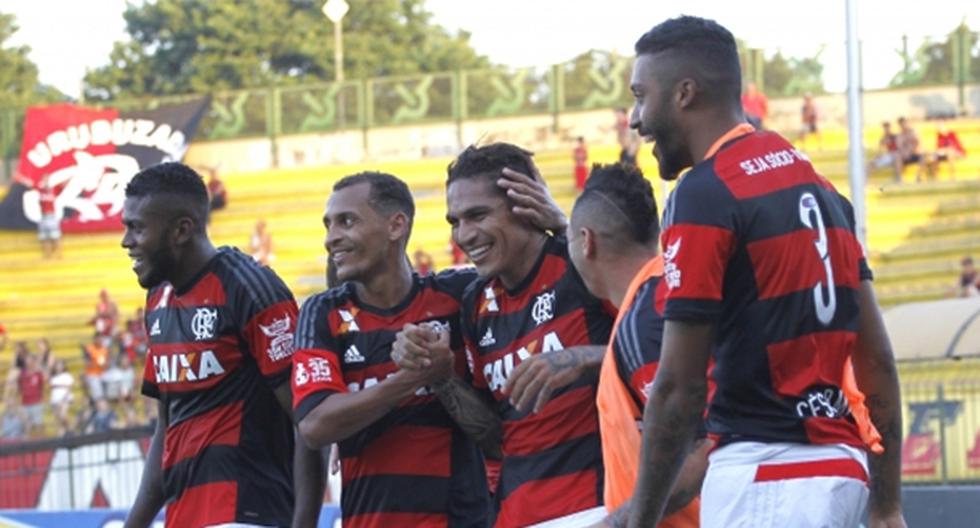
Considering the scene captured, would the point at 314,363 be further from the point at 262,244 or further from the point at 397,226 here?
the point at 262,244

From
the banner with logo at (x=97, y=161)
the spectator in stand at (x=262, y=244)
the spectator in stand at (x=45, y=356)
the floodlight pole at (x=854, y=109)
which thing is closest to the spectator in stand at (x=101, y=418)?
the spectator in stand at (x=45, y=356)

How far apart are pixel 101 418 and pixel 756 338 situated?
20.6 m

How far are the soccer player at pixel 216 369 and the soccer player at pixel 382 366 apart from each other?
1.17 ft

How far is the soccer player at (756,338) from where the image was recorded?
4.54 m

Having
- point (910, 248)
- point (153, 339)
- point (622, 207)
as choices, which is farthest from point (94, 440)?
point (910, 248)

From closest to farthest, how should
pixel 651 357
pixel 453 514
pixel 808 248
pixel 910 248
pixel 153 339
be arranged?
1. pixel 808 248
2. pixel 651 357
3. pixel 453 514
4. pixel 153 339
5. pixel 910 248

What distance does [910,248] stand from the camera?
99.6 feet

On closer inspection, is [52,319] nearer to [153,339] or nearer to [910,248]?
[910,248]

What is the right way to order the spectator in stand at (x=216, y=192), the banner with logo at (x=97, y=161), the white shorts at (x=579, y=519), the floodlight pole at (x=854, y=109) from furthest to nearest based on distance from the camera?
the banner with logo at (x=97, y=161), the spectator in stand at (x=216, y=192), the floodlight pole at (x=854, y=109), the white shorts at (x=579, y=519)

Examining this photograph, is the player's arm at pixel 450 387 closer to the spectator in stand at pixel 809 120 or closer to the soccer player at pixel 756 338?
the soccer player at pixel 756 338

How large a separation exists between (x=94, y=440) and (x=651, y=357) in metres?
11.0

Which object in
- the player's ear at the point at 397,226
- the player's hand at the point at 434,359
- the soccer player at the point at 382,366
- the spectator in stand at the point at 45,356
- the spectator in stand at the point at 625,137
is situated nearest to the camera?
the player's hand at the point at 434,359

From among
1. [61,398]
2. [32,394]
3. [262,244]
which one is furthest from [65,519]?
[262,244]

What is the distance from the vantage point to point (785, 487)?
4.55 m
